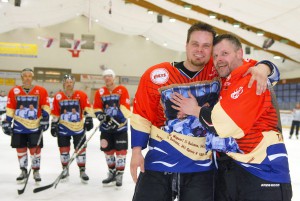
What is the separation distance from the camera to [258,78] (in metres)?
1.63

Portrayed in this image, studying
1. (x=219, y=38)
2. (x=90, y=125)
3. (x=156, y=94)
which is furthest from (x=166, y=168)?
(x=90, y=125)

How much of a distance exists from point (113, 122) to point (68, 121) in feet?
2.13

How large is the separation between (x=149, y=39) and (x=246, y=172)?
912 inches

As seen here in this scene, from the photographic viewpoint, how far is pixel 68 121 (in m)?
4.86

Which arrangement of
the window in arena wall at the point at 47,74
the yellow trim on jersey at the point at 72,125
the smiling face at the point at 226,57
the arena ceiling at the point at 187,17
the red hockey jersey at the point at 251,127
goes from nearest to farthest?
the red hockey jersey at the point at 251,127, the smiling face at the point at 226,57, the yellow trim on jersey at the point at 72,125, the arena ceiling at the point at 187,17, the window in arena wall at the point at 47,74

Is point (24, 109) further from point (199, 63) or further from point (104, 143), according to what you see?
point (199, 63)

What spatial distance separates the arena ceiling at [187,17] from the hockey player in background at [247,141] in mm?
7707

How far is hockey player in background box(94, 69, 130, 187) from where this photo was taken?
4750mm

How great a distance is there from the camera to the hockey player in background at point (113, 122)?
15.6ft

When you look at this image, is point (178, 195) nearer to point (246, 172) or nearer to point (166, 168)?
point (166, 168)

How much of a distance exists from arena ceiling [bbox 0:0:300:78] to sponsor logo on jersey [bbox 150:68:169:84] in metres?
7.55

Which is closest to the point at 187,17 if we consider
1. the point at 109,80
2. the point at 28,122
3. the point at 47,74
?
the point at 109,80

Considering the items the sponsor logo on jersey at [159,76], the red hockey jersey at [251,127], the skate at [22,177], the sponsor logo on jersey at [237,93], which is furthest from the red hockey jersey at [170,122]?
the skate at [22,177]

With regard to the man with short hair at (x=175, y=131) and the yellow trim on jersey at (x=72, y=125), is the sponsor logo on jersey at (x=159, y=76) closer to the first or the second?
the man with short hair at (x=175, y=131)
